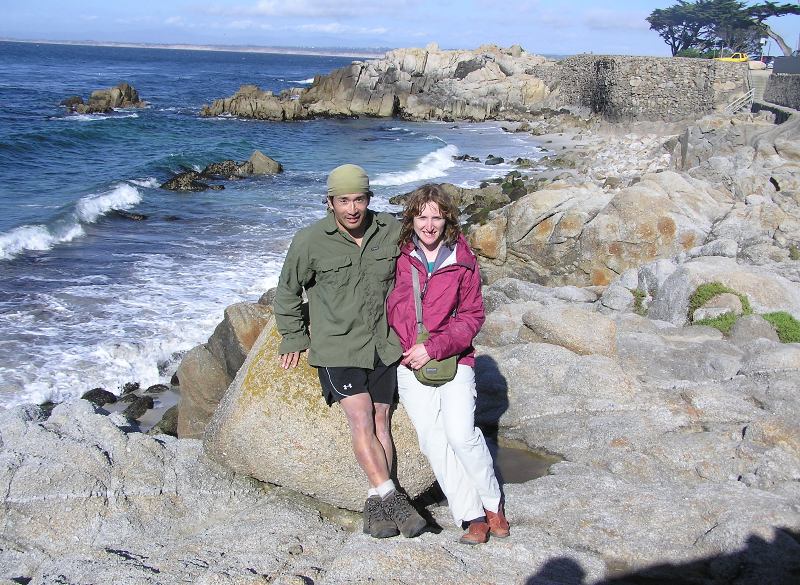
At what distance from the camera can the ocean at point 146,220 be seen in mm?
13727

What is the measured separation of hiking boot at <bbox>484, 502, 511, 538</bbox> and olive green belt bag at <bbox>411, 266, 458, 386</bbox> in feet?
3.42

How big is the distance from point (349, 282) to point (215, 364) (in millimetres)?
4636

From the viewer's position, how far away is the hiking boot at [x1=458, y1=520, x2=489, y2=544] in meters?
4.90

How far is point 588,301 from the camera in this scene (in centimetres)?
1262

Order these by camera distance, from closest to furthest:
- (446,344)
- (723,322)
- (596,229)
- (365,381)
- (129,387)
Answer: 1. (446,344)
2. (365,381)
3. (723,322)
4. (129,387)
5. (596,229)

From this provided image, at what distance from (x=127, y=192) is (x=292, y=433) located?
24.9 metres

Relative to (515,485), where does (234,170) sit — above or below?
below

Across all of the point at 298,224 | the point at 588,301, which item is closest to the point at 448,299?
the point at 588,301

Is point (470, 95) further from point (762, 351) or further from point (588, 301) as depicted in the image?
point (762, 351)

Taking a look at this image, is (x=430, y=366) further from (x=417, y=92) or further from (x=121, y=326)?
(x=417, y=92)

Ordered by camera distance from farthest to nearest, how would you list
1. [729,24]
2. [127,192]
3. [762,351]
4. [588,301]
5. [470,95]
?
1. [729,24]
2. [470,95]
3. [127,192]
4. [588,301]
5. [762,351]

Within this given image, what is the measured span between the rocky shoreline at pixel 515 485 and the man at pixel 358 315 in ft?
1.22

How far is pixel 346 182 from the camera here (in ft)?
15.8

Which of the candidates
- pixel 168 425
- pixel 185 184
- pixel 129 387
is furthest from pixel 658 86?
pixel 168 425
